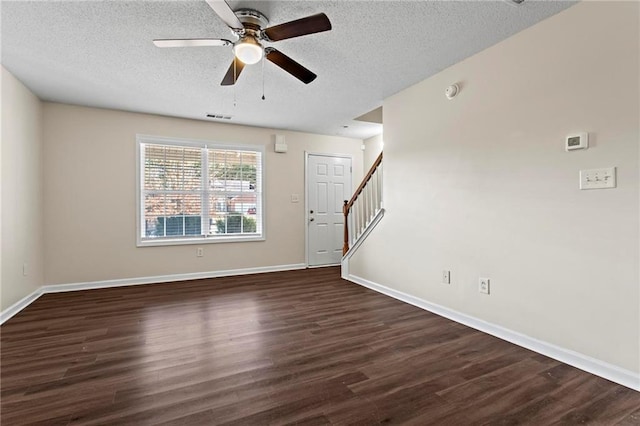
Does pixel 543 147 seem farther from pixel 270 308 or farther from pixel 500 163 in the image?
pixel 270 308

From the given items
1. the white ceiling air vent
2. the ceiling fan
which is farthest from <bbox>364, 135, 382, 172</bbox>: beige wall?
the ceiling fan

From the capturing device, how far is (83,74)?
321 cm

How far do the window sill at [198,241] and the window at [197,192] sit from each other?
1cm

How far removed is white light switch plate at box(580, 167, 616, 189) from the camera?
200cm

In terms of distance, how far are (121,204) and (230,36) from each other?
3122 mm

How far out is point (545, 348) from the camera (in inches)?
92.0

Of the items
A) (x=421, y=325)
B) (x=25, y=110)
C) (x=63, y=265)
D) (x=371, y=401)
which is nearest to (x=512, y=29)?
(x=421, y=325)

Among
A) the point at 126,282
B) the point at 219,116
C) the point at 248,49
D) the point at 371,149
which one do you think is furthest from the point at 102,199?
the point at 371,149

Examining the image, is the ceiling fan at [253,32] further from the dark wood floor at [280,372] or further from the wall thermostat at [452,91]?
the dark wood floor at [280,372]

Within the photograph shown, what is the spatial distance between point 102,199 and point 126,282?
1.21 meters

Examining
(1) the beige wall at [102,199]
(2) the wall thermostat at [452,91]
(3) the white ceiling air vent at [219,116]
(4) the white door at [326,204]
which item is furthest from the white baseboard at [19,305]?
(2) the wall thermostat at [452,91]

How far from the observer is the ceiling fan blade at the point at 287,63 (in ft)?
7.93

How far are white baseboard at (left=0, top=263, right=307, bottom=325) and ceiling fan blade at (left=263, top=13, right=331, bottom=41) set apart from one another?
3.62 metres

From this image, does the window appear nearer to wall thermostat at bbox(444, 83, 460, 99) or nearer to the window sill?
the window sill
